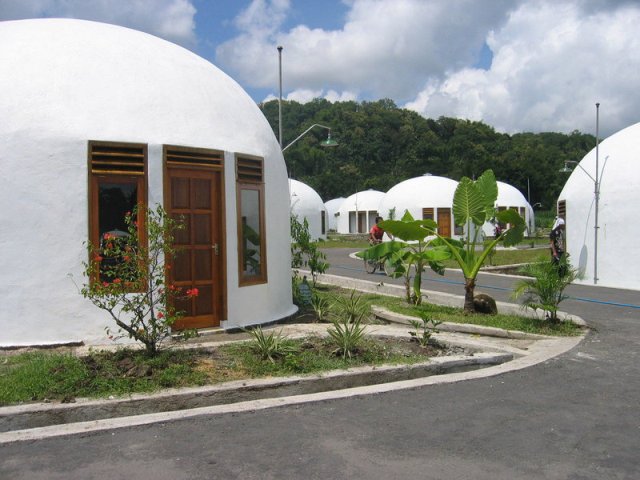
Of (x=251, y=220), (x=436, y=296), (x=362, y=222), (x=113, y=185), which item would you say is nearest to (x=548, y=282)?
(x=436, y=296)

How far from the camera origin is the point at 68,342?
7902mm

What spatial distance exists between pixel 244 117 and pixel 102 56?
215cm

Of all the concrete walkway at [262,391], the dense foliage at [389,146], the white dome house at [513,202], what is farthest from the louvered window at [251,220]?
the dense foliage at [389,146]

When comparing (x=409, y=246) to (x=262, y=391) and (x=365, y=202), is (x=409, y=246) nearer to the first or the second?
(x=262, y=391)

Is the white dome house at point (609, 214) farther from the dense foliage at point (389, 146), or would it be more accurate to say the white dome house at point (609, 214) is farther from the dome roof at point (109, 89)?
the dense foliage at point (389, 146)

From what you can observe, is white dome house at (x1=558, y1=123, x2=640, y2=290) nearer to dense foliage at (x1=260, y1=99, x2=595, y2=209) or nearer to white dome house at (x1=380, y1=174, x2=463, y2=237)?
white dome house at (x1=380, y1=174, x2=463, y2=237)

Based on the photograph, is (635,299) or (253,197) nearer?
(253,197)

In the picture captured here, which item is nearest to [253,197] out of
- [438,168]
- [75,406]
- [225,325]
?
[225,325]

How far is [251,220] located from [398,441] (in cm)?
511

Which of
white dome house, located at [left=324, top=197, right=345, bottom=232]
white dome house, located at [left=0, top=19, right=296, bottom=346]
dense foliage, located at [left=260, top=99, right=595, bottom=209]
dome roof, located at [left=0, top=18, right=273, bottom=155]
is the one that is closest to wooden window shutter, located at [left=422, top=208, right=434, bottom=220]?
white dome house, located at [left=324, top=197, right=345, bottom=232]

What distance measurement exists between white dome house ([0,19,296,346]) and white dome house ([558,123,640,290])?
10.8 meters

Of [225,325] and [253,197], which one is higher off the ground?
[253,197]

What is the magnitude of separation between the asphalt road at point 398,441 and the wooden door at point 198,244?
132 inches

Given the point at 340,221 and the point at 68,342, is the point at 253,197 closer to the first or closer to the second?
the point at 68,342
